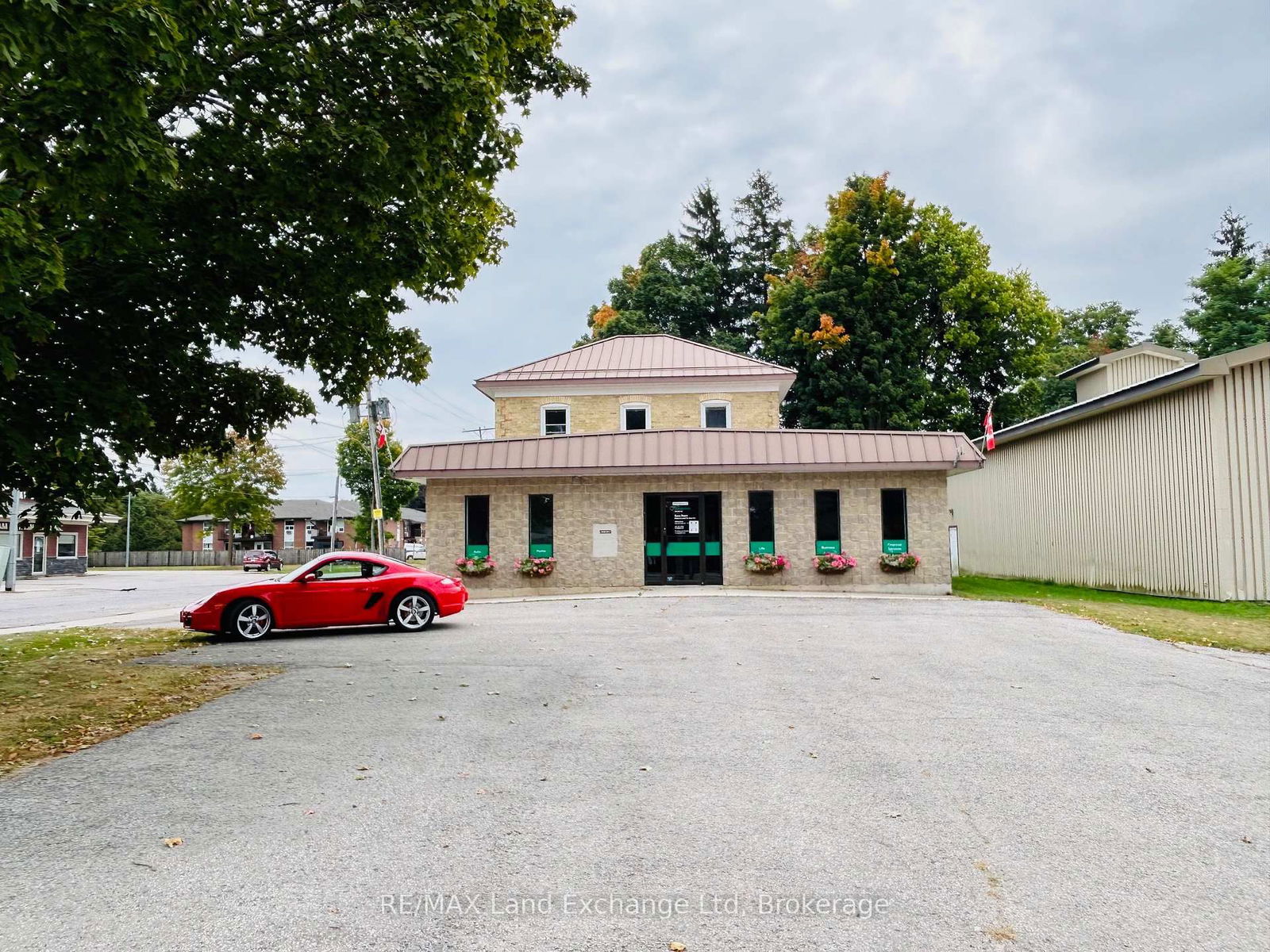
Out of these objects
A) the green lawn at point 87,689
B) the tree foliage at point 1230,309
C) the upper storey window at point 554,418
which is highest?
the tree foliage at point 1230,309

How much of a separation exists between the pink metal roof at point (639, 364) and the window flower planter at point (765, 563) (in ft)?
25.7

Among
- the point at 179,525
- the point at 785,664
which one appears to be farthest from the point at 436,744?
the point at 179,525

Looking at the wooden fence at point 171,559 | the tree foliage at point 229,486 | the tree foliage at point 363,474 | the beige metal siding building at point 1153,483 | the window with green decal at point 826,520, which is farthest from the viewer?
the wooden fence at point 171,559

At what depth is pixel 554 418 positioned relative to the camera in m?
29.1

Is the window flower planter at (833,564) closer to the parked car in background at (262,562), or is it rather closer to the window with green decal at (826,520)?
the window with green decal at (826,520)

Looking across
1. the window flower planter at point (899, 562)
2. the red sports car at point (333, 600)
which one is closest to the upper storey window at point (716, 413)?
the window flower planter at point (899, 562)

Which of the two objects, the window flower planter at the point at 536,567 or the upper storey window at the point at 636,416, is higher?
the upper storey window at the point at 636,416

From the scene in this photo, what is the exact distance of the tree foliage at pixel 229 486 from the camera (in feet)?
205

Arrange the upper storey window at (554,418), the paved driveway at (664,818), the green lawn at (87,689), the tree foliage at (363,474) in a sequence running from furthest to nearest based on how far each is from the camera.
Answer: the tree foliage at (363,474) < the upper storey window at (554,418) < the green lawn at (87,689) < the paved driveway at (664,818)

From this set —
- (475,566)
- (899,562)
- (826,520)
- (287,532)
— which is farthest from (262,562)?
(899,562)

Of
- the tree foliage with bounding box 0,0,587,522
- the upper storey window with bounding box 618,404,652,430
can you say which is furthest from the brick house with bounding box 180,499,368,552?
the tree foliage with bounding box 0,0,587,522

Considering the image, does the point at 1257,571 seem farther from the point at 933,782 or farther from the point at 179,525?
the point at 179,525

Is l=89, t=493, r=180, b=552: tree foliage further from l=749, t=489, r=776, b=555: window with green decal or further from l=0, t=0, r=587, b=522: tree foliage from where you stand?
l=0, t=0, r=587, b=522: tree foliage

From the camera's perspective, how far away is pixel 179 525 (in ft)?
265
